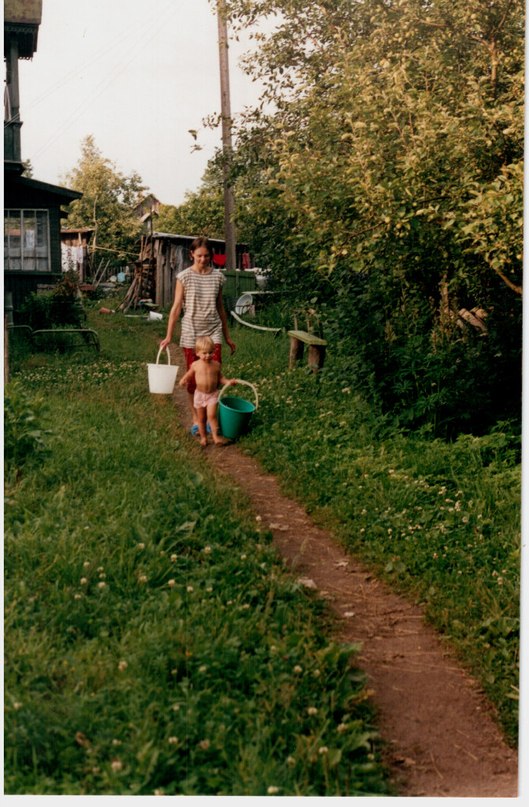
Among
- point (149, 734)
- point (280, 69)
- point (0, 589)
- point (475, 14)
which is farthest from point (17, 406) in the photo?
point (280, 69)

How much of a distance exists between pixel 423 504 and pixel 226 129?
7.58m

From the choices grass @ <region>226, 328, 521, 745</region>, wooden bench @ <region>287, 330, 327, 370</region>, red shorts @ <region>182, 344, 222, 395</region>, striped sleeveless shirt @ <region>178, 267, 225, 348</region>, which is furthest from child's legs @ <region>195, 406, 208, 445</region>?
wooden bench @ <region>287, 330, 327, 370</region>

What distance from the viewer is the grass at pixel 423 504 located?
5027 millimetres

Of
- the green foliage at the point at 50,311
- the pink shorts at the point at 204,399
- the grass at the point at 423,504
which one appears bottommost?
the grass at the point at 423,504

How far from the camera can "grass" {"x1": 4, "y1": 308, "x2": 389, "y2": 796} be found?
3455 mm

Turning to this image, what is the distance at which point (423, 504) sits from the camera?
22.4 ft

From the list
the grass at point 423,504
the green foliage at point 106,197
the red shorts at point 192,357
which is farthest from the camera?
the red shorts at point 192,357

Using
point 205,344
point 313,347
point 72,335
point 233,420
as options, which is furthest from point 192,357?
point 72,335

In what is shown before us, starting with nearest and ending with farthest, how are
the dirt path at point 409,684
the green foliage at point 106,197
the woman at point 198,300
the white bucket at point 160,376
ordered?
the dirt path at point 409,684 < the green foliage at point 106,197 < the woman at point 198,300 < the white bucket at point 160,376

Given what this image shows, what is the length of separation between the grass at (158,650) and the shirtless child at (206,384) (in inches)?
74.0

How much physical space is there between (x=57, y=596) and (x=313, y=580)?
6.00 ft

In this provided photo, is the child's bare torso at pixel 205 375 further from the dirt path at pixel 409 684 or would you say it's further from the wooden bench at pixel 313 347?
the wooden bench at pixel 313 347

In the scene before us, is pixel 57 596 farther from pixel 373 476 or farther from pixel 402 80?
pixel 402 80

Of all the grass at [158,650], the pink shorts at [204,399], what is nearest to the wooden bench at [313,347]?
the pink shorts at [204,399]
